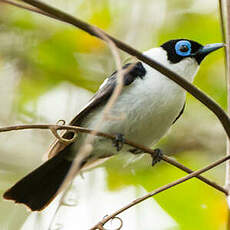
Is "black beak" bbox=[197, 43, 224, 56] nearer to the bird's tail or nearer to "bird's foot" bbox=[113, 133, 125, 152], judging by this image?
"bird's foot" bbox=[113, 133, 125, 152]

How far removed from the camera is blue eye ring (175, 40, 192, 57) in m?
2.92

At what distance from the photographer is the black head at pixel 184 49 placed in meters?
2.82

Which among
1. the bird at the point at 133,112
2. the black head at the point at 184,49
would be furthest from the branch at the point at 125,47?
the black head at the point at 184,49

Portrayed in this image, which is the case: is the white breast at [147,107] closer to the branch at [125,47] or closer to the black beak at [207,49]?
the black beak at [207,49]

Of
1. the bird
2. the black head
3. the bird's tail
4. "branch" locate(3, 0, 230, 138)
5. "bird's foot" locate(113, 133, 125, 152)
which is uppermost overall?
the black head

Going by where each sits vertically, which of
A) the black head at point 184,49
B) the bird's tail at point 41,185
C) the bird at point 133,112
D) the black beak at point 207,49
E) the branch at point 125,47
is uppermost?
the black head at point 184,49

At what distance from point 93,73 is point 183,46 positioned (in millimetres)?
723

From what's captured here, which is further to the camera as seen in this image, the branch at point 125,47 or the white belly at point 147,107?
the white belly at point 147,107

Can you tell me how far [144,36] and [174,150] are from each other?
2.43 feet

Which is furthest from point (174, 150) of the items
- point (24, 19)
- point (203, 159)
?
point (24, 19)

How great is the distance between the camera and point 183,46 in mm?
2938

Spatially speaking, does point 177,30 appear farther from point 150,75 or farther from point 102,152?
point 102,152

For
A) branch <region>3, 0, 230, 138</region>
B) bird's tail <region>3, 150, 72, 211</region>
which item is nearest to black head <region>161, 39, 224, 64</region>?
bird's tail <region>3, 150, 72, 211</region>

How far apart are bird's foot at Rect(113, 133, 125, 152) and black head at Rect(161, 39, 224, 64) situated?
550 mm
